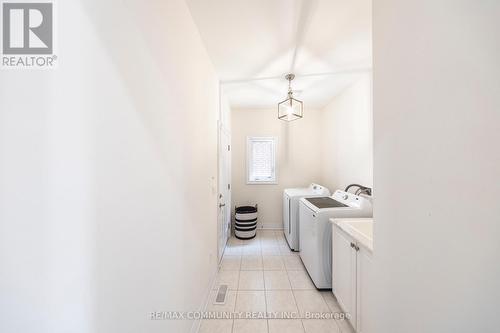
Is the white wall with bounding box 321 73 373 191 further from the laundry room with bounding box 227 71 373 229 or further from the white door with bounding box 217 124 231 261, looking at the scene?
the white door with bounding box 217 124 231 261

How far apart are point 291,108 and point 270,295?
2.42 meters

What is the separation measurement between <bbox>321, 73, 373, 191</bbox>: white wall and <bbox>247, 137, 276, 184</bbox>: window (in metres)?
1.09

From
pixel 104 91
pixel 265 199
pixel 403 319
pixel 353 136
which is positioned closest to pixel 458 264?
pixel 403 319

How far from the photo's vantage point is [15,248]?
1.49ft

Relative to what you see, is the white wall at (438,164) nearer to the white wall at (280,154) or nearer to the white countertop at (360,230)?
the white countertop at (360,230)

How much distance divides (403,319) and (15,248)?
1.50m

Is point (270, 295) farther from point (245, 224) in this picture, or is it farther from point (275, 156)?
point (275, 156)

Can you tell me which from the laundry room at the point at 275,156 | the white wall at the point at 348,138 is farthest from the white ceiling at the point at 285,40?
the laundry room at the point at 275,156

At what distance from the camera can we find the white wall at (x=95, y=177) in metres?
0.47

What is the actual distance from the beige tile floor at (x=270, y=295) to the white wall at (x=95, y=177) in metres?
0.78

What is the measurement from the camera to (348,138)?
121 inches

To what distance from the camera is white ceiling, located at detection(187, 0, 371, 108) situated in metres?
1.51

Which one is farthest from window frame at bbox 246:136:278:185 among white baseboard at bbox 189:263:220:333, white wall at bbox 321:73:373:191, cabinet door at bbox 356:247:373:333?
cabinet door at bbox 356:247:373:333

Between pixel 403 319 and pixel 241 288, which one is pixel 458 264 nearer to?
pixel 403 319
